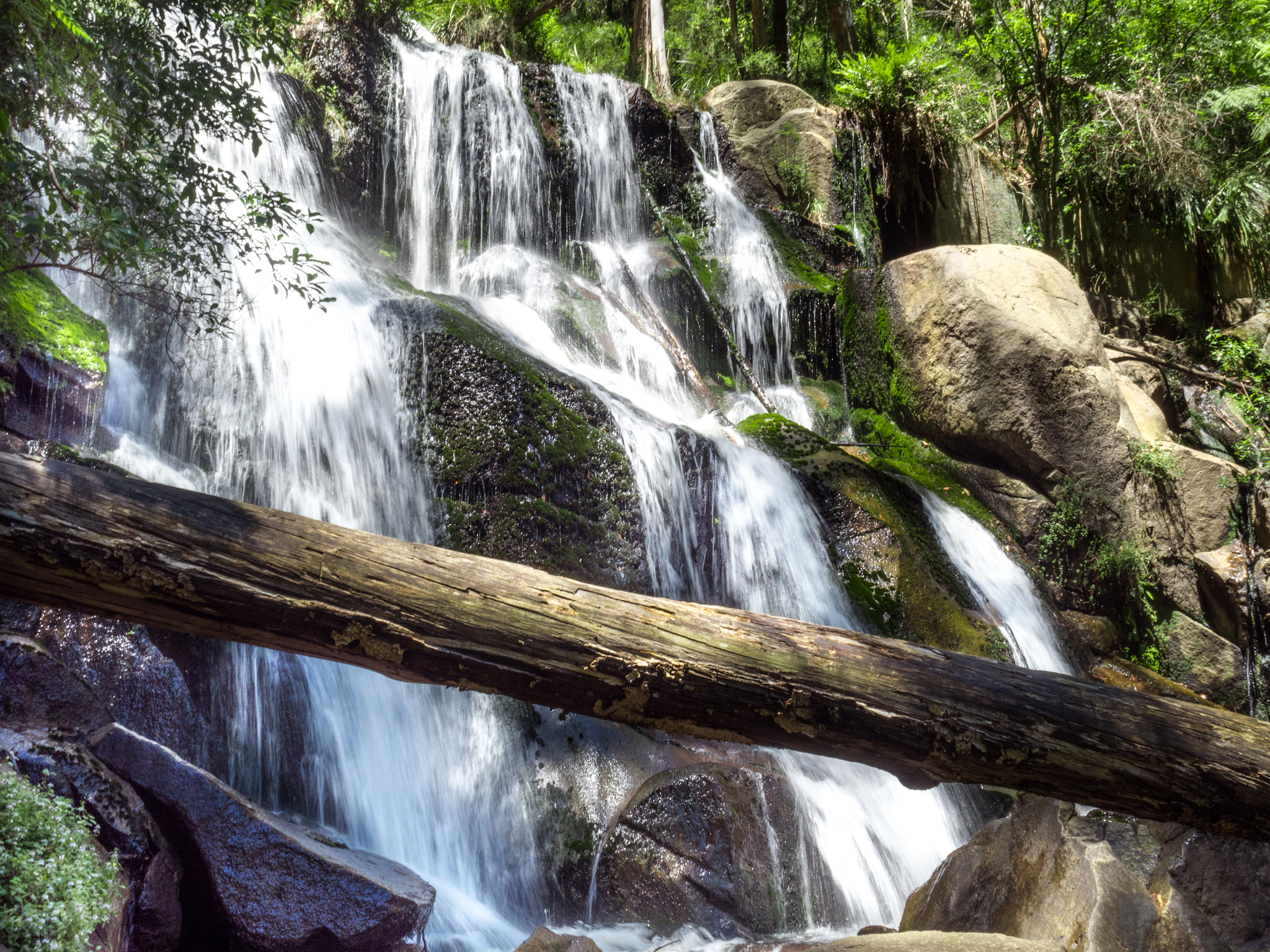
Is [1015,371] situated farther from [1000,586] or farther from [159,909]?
[159,909]

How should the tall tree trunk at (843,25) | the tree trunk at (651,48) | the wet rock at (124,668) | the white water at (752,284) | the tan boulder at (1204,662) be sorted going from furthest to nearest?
the tall tree trunk at (843,25), the tree trunk at (651,48), the white water at (752,284), the tan boulder at (1204,662), the wet rock at (124,668)

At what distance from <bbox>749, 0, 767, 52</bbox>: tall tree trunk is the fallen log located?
50.0 feet

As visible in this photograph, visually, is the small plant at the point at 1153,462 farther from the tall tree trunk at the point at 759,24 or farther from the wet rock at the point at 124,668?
the tall tree trunk at the point at 759,24

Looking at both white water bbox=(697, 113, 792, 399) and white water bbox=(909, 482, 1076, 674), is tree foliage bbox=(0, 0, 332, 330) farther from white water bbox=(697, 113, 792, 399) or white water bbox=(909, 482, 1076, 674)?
white water bbox=(697, 113, 792, 399)

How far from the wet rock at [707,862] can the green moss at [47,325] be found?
12.6 ft

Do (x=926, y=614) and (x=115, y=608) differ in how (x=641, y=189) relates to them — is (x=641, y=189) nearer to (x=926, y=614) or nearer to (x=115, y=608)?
(x=926, y=614)

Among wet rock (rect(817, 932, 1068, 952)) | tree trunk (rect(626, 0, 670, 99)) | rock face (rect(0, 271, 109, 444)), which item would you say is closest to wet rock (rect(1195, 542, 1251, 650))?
wet rock (rect(817, 932, 1068, 952))

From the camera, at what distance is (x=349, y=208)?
9.54m

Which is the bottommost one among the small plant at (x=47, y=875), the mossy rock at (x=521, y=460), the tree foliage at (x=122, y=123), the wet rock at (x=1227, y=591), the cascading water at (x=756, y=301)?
the small plant at (x=47, y=875)

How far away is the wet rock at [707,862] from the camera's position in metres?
3.74

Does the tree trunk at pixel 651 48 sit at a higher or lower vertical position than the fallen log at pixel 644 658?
higher

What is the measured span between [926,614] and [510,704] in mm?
3142

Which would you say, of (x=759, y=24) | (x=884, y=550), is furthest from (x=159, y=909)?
(x=759, y=24)

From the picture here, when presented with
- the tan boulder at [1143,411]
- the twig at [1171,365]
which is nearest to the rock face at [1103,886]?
the tan boulder at [1143,411]
